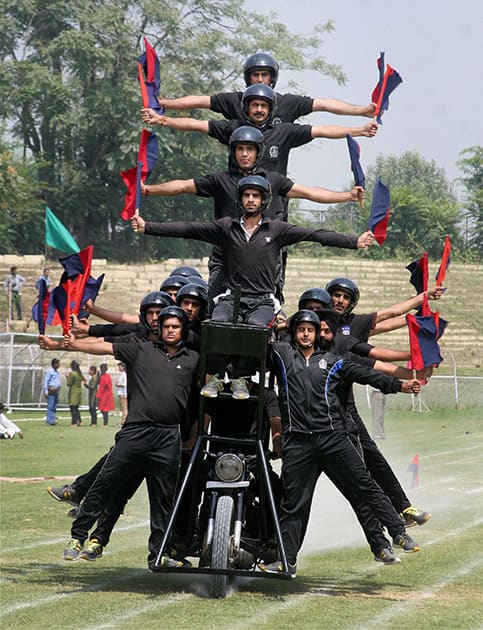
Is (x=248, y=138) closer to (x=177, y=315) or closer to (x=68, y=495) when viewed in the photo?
(x=177, y=315)

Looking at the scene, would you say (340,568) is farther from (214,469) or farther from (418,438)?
(418,438)

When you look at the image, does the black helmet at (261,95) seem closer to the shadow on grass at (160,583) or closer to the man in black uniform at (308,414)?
the man in black uniform at (308,414)

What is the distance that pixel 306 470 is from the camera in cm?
998

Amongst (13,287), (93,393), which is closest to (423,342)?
(93,393)

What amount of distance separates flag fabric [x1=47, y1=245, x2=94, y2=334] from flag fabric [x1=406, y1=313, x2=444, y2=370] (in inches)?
110

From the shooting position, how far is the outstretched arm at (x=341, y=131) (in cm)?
1157

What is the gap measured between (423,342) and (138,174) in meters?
2.79

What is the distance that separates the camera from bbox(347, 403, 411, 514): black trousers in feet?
37.1

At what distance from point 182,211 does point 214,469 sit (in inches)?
2407

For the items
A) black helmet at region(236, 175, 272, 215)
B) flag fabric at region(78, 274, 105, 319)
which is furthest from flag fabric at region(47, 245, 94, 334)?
black helmet at region(236, 175, 272, 215)

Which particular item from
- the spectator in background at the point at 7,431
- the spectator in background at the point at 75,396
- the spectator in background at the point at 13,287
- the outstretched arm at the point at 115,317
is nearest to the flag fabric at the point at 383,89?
the outstretched arm at the point at 115,317

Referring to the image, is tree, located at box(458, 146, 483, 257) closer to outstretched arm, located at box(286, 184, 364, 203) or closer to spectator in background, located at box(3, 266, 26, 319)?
spectator in background, located at box(3, 266, 26, 319)

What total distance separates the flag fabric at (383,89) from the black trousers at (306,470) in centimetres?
347

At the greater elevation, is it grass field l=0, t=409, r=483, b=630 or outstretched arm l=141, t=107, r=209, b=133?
outstretched arm l=141, t=107, r=209, b=133
